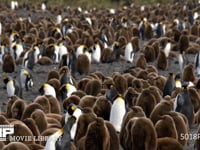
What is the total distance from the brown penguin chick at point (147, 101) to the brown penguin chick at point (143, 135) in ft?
5.66

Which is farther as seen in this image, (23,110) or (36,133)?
(23,110)

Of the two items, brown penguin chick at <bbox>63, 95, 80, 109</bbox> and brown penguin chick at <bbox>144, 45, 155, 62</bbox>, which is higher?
brown penguin chick at <bbox>144, 45, 155, 62</bbox>

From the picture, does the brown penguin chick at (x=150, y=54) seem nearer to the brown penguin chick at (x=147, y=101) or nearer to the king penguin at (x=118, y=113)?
the brown penguin chick at (x=147, y=101)

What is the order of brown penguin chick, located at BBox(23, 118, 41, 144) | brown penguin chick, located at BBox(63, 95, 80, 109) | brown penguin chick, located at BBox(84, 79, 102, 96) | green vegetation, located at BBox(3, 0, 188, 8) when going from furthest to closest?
1. green vegetation, located at BBox(3, 0, 188, 8)
2. brown penguin chick, located at BBox(84, 79, 102, 96)
3. brown penguin chick, located at BBox(63, 95, 80, 109)
4. brown penguin chick, located at BBox(23, 118, 41, 144)

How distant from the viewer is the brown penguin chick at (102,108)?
8.29 m

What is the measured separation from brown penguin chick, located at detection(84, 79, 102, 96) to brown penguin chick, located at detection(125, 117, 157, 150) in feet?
13.0

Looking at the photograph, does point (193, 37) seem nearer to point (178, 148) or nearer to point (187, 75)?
point (187, 75)

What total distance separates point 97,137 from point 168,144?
0.89 metres

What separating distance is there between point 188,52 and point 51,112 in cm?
829

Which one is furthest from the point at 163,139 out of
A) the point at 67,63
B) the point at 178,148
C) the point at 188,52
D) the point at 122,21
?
the point at 122,21

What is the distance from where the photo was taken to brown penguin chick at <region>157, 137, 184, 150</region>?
20.8 feet

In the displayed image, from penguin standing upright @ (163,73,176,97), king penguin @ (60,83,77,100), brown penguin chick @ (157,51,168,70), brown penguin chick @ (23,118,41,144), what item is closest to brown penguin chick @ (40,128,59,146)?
brown penguin chick @ (23,118,41,144)

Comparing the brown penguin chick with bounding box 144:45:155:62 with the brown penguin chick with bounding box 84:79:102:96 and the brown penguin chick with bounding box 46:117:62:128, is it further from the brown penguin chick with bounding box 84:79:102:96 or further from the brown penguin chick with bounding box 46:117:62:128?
the brown penguin chick with bounding box 46:117:62:128

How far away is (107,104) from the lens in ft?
27.4
